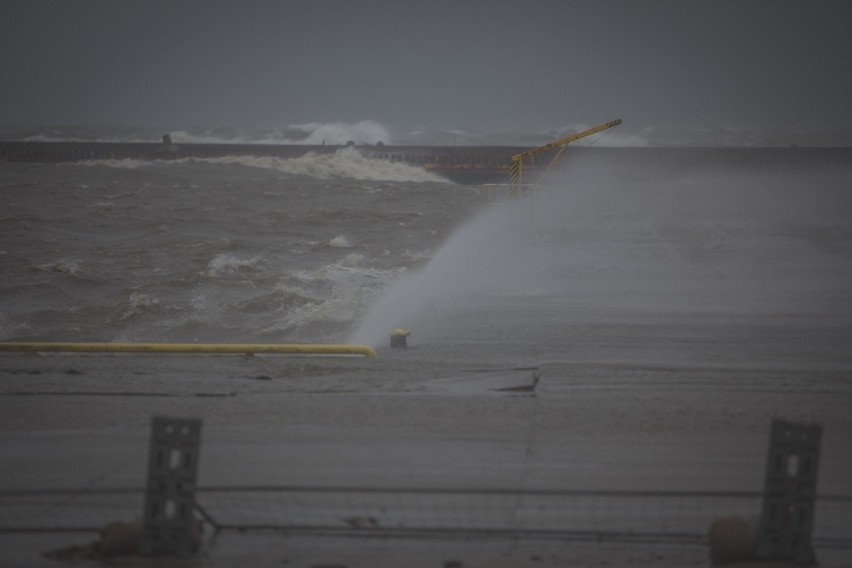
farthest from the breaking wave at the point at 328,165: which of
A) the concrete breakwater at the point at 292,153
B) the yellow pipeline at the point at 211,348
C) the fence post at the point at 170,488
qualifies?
the fence post at the point at 170,488

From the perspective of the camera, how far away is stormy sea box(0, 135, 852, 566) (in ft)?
26.0

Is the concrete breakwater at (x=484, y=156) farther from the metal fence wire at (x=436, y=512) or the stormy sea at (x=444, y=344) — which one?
the metal fence wire at (x=436, y=512)

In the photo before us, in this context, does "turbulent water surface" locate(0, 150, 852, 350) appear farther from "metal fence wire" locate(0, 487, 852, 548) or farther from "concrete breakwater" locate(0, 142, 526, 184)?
"concrete breakwater" locate(0, 142, 526, 184)

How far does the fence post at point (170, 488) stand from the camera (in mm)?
5707

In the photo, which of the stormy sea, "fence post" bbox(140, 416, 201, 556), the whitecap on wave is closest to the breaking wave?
the stormy sea

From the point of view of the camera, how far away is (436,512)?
6.82 meters

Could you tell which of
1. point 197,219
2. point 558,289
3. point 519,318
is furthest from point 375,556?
point 197,219

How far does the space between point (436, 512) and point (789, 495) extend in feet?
6.93

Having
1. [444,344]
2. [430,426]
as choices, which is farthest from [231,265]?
[430,426]

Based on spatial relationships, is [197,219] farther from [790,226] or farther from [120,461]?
[120,461]

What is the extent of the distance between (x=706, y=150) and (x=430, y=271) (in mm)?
59510

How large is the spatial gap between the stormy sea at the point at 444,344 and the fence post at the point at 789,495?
0.31 m

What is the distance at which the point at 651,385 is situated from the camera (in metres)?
11.2

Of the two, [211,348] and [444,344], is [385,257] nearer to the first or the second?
[444,344]
